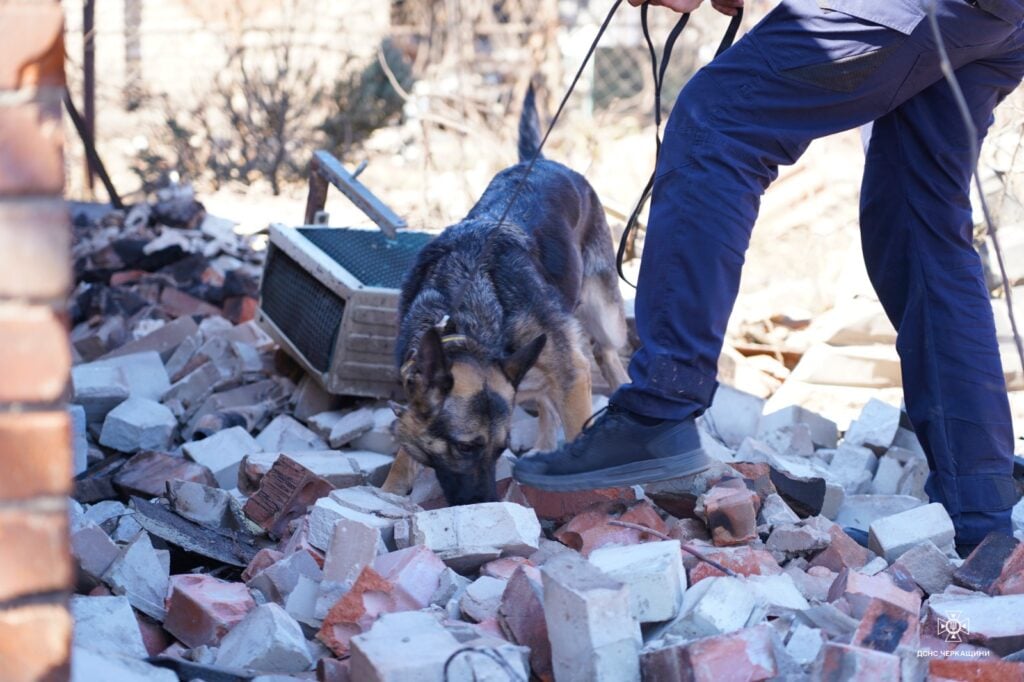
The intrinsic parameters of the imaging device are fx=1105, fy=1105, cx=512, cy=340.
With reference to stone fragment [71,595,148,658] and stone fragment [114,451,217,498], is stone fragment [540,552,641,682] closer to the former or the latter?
stone fragment [71,595,148,658]

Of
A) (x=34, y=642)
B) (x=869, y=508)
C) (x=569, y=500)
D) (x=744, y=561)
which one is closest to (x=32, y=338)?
(x=34, y=642)

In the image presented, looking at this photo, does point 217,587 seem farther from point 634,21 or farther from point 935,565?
point 634,21

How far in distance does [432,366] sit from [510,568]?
1187mm

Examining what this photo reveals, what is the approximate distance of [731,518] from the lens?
3.35 m

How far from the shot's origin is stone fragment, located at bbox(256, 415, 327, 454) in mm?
4883

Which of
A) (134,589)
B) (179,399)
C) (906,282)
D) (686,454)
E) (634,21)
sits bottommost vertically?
(179,399)

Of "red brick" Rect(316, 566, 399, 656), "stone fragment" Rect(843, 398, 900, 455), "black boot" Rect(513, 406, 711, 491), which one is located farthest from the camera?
"stone fragment" Rect(843, 398, 900, 455)

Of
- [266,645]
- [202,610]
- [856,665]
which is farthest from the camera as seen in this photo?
[202,610]

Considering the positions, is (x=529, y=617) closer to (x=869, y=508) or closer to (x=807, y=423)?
(x=869, y=508)

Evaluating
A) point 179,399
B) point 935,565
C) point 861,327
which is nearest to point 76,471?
point 179,399

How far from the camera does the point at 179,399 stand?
219 inches

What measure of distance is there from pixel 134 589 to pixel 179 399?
8.94 feet

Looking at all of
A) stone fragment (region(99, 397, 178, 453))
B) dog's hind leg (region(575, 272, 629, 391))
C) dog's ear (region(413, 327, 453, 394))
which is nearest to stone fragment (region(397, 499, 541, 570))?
dog's ear (region(413, 327, 453, 394))

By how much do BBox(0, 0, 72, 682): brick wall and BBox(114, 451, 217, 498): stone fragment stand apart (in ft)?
8.33
